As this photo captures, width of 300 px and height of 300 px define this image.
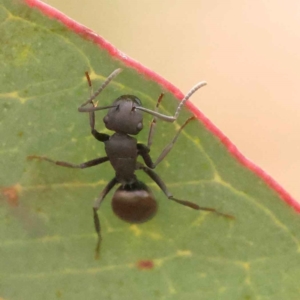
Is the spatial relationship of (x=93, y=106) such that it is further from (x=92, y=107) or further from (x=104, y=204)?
(x=104, y=204)

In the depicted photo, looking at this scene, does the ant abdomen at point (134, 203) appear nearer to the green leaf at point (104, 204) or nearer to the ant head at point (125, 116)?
the green leaf at point (104, 204)

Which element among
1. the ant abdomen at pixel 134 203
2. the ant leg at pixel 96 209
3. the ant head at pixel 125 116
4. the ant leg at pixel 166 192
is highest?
the ant head at pixel 125 116

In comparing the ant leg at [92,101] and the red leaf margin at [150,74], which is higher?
the red leaf margin at [150,74]

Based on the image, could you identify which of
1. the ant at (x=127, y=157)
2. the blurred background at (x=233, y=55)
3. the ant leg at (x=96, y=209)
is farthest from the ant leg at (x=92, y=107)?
the blurred background at (x=233, y=55)

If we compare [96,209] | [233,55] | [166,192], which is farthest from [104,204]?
[233,55]

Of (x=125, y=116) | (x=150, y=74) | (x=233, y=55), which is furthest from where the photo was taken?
(x=233, y=55)

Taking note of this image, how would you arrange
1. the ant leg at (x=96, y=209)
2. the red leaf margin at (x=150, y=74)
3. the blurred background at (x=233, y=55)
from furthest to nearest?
the blurred background at (x=233, y=55) → the ant leg at (x=96, y=209) → the red leaf margin at (x=150, y=74)

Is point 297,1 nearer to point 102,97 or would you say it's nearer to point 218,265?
point 102,97
